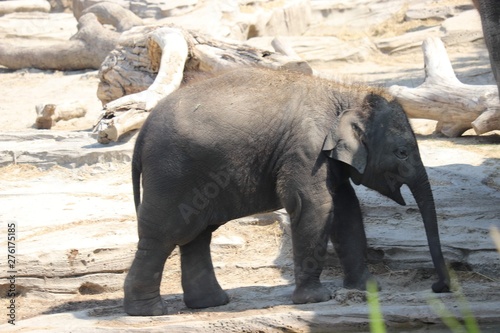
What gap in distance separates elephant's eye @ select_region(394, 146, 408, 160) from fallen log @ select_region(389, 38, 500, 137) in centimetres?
330

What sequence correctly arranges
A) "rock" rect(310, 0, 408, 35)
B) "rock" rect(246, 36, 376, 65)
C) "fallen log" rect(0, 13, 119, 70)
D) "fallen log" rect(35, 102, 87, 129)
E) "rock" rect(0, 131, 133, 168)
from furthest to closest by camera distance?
"rock" rect(310, 0, 408, 35), "rock" rect(246, 36, 376, 65), "fallen log" rect(0, 13, 119, 70), "fallen log" rect(35, 102, 87, 129), "rock" rect(0, 131, 133, 168)

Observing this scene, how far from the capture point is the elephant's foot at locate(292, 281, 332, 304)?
17.5 ft

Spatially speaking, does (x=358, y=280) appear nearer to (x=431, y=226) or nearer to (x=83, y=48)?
(x=431, y=226)

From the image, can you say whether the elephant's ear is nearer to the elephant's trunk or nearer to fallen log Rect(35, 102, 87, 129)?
the elephant's trunk

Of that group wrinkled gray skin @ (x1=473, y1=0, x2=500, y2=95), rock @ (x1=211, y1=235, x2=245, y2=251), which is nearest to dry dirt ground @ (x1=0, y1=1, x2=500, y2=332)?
rock @ (x1=211, y1=235, x2=245, y2=251)

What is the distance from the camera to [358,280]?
5.59 meters

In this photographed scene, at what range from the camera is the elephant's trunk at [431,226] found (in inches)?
205

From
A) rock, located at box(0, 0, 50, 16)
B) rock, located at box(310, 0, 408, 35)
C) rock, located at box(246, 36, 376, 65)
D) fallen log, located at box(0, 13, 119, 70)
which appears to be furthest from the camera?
rock, located at box(0, 0, 50, 16)

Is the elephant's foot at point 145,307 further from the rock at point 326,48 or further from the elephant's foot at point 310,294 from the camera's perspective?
the rock at point 326,48

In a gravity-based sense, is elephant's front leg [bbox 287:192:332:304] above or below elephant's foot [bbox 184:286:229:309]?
above

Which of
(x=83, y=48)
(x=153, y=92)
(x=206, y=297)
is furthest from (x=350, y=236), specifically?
(x=83, y=48)

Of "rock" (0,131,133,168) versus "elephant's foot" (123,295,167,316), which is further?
"rock" (0,131,133,168)

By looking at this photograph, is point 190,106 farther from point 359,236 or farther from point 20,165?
point 20,165

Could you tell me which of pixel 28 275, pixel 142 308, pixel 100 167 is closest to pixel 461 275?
pixel 142 308
